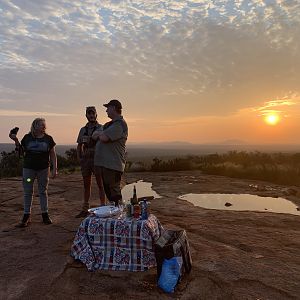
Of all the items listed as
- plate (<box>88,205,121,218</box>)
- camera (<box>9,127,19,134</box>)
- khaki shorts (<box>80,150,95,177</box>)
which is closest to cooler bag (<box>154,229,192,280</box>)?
plate (<box>88,205,121,218</box>)

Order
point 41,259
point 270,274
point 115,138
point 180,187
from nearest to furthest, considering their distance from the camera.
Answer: point 270,274 → point 41,259 → point 115,138 → point 180,187

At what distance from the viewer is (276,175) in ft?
51.5

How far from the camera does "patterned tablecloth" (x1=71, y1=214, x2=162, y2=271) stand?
473 centimetres

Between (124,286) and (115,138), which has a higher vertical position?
(115,138)

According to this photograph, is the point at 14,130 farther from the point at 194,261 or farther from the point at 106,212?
the point at 194,261

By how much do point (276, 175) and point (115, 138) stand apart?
11565 mm

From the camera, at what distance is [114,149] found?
6102mm

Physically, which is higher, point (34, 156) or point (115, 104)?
point (115, 104)

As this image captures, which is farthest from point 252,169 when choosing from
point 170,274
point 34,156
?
point 170,274

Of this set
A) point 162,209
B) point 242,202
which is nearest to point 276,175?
point 242,202

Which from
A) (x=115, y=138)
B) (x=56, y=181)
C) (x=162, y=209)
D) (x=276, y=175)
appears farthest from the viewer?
(x=276, y=175)

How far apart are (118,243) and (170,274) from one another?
0.94m

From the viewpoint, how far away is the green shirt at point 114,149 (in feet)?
19.5

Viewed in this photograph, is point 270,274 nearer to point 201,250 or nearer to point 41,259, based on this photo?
point 201,250
